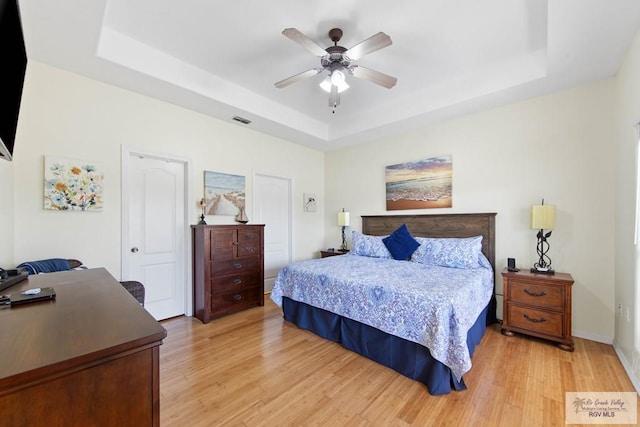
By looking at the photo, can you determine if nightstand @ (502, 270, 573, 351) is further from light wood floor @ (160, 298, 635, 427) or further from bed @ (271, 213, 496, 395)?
bed @ (271, 213, 496, 395)

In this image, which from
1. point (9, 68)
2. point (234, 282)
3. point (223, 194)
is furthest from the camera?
point (223, 194)

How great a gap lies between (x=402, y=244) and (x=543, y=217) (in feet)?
5.02

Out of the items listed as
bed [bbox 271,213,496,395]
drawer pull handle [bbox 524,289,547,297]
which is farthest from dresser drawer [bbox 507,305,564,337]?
bed [bbox 271,213,496,395]

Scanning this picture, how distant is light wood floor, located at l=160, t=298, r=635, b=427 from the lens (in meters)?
1.78

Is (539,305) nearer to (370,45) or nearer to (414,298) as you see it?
(414,298)

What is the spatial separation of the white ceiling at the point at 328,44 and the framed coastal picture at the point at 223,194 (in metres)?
0.88

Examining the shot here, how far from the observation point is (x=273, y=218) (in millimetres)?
4781

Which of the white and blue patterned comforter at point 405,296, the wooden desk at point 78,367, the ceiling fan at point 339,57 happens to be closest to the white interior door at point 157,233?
the white and blue patterned comforter at point 405,296

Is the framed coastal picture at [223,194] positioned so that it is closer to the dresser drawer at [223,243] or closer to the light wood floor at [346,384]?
the dresser drawer at [223,243]

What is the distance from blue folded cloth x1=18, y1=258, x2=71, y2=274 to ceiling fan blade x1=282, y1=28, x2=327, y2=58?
2.64m

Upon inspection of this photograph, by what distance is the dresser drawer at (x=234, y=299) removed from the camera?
137 inches

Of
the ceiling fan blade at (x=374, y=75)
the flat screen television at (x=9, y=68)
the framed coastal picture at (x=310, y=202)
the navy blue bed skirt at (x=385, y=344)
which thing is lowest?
the navy blue bed skirt at (x=385, y=344)

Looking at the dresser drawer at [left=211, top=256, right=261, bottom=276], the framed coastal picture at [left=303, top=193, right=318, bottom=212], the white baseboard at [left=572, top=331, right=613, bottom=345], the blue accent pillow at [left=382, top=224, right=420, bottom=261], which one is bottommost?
the white baseboard at [left=572, top=331, right=613, bottom=345]

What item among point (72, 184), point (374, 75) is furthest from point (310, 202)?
point (72, 184)
